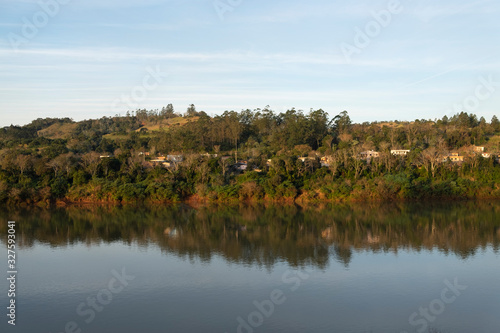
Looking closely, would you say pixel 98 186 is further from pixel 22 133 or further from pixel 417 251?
pixel 22 133

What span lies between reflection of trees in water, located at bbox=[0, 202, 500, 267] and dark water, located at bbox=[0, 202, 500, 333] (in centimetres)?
8

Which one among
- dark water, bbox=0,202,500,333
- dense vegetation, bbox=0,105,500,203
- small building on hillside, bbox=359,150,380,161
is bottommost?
dark water, bbox=0,202,500,333

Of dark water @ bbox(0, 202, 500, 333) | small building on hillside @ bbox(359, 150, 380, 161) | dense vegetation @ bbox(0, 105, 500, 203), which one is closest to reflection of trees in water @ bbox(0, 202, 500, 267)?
dark water @ bbox(0, 202, 500, 333)

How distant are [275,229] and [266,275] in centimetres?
714

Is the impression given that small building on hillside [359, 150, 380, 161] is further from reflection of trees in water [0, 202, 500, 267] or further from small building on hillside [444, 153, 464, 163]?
reflection of trees in water [0, 202, 500, 267]

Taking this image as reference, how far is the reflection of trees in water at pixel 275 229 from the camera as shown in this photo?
18094 mm

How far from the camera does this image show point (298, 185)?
31688 millimetres

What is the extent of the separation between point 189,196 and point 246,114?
25.1 m

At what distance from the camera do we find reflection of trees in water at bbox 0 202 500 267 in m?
18.1

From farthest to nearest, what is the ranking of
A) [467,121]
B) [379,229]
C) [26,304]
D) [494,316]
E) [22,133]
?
1. [22,133]
2. [467,121]
3. [379,229]
4. [26,304]
5. [494,316]

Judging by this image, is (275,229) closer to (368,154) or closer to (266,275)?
(266,275)

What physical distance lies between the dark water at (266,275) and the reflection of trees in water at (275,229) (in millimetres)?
82

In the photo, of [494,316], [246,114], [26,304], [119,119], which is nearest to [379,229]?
[494,316]

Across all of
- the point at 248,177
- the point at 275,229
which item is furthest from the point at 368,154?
the point at 275,229
